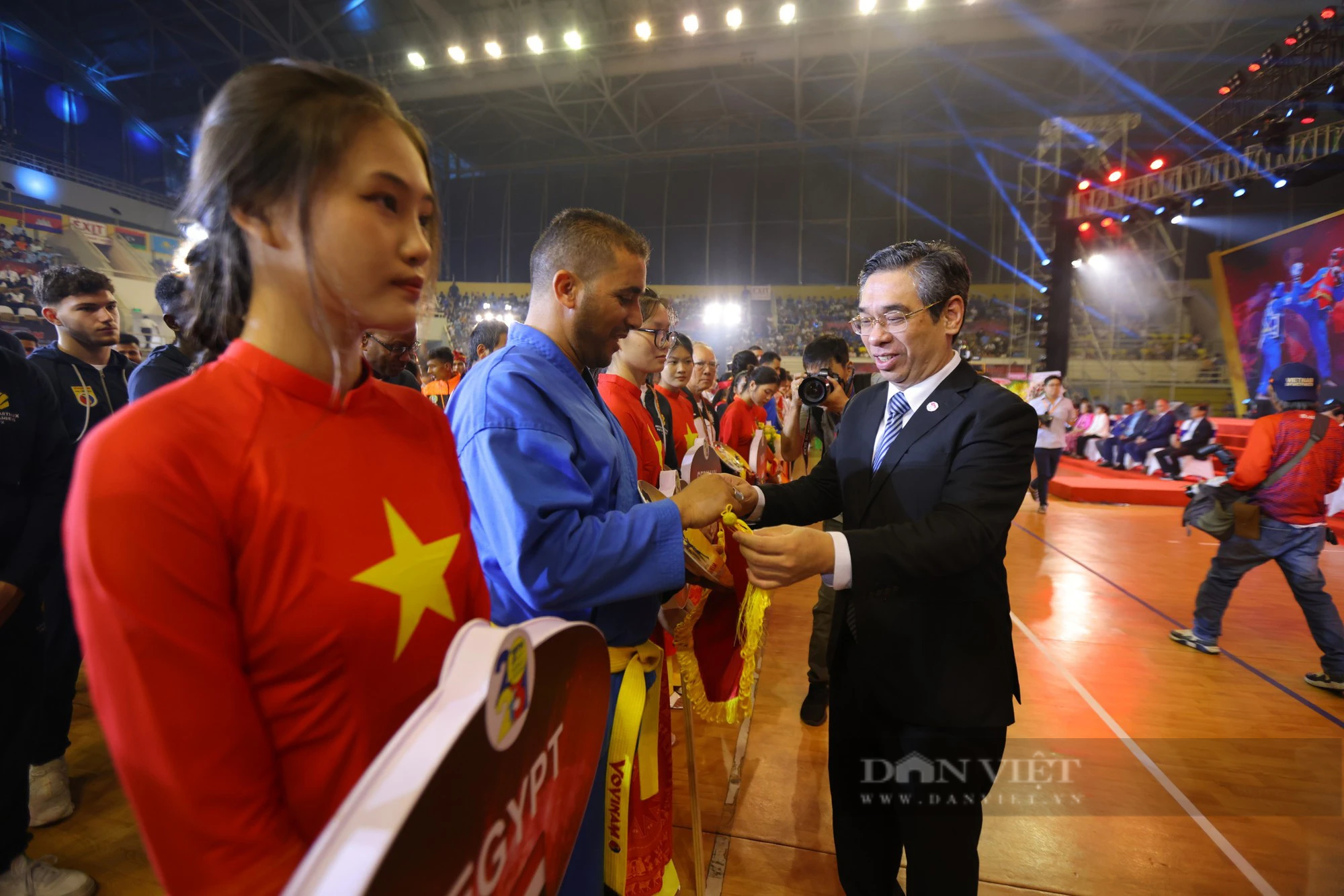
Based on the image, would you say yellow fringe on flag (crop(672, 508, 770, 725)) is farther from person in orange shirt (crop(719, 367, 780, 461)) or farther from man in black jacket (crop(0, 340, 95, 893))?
person in orange shirt (crop(719, 367, 780, 461))

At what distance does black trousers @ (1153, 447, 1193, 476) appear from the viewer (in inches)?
378

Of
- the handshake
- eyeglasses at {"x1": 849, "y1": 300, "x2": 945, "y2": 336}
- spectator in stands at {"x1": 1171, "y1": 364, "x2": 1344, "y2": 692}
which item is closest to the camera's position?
the handshake

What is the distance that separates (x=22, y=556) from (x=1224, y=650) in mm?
5782

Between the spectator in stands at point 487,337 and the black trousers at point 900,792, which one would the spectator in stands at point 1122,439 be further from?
the black trousers at point 900,792

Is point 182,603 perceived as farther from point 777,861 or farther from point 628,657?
point 777,861

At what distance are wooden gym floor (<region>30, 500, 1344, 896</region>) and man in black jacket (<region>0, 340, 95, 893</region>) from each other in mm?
268

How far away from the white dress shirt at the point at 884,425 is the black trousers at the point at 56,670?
2650 millimetres

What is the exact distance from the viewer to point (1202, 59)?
43.1ft

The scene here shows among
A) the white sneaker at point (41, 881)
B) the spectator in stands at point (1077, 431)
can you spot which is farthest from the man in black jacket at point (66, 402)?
the spectator in stands at point (1077, 431)

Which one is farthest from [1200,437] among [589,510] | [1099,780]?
[589,510]

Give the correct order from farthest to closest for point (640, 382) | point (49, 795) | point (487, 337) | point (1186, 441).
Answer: point (1186, 441)
point (487, 337)
point (640, 382)
point (49, 795)

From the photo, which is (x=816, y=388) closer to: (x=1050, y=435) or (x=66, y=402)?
(x=66, y=402)

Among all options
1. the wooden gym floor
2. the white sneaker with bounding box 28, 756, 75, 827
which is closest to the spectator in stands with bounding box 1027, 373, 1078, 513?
the wooden gym floor

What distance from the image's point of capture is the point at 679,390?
401 cm
